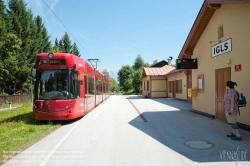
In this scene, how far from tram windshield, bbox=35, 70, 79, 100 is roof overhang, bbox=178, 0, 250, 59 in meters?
7.34

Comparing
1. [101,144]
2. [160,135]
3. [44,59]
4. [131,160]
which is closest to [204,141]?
[160,135]

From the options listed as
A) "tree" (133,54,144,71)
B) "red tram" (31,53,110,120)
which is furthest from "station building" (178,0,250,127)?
"tree" (133,54,144,71)

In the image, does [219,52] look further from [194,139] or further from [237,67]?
[194,139]

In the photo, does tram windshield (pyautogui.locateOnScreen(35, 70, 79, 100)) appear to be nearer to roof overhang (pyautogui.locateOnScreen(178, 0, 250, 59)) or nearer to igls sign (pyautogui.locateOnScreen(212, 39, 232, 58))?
igls sign (pyautogui.locateOnScreen(212, 39, 232, 58))

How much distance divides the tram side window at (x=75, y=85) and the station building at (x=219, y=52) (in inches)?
268

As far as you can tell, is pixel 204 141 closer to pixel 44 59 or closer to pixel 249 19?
pixel 249 19

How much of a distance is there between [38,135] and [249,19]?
28.6 ft

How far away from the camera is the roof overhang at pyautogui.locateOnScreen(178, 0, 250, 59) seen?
8922mm

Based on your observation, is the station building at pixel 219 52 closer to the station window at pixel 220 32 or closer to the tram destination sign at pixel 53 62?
the station window at pixel 220 32

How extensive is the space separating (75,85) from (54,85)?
3.05 ft

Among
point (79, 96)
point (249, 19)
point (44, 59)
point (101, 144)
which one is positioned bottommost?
point (101, 144)

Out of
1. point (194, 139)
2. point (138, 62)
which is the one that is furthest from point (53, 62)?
point (138, 62)

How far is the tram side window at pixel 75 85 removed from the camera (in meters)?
8.74

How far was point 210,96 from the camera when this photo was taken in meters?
10.1
